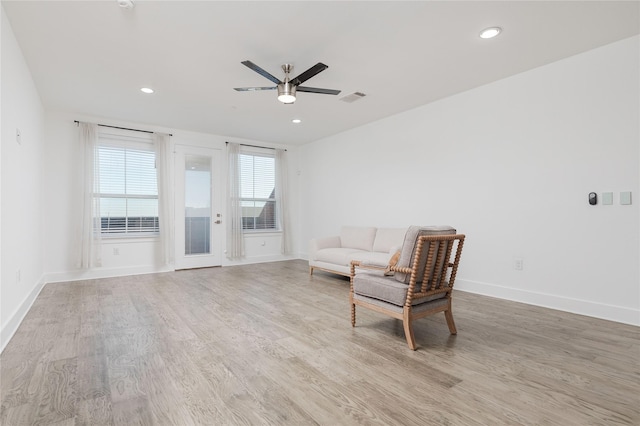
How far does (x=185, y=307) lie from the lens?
138 inches

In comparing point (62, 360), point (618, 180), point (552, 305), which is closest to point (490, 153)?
point (618, 180)

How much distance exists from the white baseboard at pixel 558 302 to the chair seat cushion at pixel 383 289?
62.8 inches

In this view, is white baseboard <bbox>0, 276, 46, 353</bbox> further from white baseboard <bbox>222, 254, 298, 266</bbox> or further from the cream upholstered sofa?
the cream upholstered sofa

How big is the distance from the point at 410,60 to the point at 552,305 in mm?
3093

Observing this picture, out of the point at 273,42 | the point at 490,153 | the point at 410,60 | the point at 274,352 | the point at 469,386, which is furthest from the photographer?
the point at 490,153

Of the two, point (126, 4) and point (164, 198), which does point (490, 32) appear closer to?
point (126, 4)

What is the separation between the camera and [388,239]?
4.88 meters

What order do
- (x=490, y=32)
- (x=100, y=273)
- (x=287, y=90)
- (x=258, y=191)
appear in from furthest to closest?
(x=258, y=191) < (x=100, y=273) < (x=287, y=90) < (x=490, y=32)

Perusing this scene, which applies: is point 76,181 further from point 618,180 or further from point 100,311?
point 618,180

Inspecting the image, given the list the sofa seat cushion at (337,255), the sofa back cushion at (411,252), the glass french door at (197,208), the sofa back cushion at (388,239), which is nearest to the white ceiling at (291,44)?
the glass french door at (197,208)

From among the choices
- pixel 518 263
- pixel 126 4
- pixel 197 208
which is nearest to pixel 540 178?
pixel 518 263

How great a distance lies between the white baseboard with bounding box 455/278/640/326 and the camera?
9.64 feet

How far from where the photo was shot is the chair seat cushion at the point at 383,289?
2.44 m

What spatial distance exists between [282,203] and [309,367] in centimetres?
531
